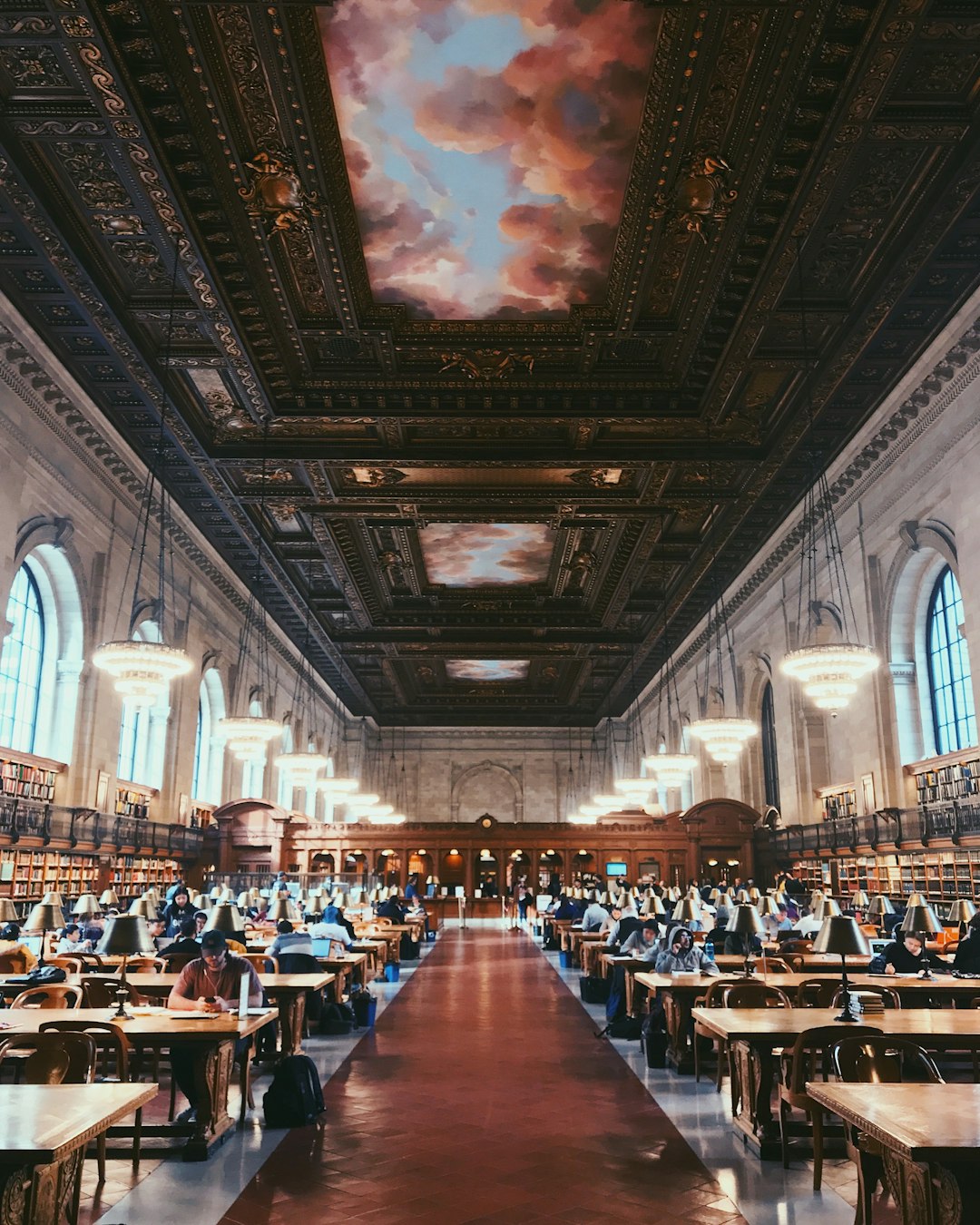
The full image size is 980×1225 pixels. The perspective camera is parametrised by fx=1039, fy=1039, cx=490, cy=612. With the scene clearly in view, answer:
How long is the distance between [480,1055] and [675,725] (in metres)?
21.7

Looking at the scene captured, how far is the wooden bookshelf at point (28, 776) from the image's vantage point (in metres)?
13.4

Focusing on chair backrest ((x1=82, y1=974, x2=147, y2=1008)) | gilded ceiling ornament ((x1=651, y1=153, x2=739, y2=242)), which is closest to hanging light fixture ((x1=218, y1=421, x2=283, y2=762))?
gilded ceiling ornament ((x1=651, y1=153, x2=739, y2=242))

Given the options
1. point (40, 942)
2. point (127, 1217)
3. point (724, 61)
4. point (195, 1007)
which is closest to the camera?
point (127, 1217)

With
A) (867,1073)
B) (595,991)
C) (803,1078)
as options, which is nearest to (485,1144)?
(803,1078)

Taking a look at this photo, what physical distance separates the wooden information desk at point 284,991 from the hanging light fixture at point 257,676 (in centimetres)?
754

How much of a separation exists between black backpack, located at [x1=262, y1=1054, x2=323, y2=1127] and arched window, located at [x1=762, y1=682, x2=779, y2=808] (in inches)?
662

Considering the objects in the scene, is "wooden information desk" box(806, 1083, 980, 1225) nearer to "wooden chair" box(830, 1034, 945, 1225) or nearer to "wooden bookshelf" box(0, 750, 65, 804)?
"wooden chair" box(830, 1034, 945, 1225)

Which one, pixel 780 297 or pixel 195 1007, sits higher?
pixel 780 297

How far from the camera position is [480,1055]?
935 cm

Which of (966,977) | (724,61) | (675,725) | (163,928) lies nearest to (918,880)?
(966,977)

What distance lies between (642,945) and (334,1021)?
131 inches

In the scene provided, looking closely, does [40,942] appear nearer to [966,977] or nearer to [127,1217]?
[127,1217]

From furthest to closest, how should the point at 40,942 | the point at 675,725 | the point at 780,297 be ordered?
the point at 675,725 → the point at 780,297 → the point at 40,942

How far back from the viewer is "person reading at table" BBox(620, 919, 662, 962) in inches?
427
